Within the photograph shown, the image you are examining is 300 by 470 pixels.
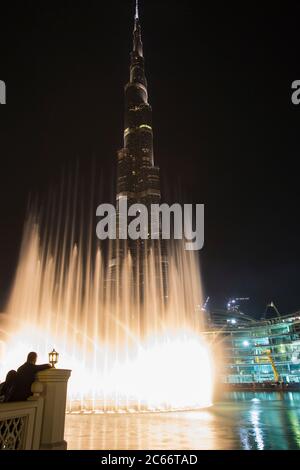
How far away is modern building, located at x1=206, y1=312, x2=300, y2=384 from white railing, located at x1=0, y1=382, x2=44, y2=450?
67.5m

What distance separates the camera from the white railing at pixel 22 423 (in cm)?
512

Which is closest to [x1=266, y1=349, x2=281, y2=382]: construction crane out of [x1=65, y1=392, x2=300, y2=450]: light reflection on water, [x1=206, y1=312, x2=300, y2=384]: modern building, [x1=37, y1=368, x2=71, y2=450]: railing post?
[x1=206, y1=312, x2=300, y2=384]: modern building

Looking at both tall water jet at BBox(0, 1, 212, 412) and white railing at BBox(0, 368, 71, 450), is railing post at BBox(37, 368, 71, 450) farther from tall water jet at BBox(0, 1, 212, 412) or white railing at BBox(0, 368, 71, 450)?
tall water jet at BBox(0, 1, 212, 412)

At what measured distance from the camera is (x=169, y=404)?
19.7 meters

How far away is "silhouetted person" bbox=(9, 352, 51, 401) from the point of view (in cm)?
596

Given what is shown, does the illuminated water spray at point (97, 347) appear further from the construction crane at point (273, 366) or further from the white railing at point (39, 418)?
the construction crane at point (273, 366)

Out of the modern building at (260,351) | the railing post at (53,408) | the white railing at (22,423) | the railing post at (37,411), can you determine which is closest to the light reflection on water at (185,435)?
the railing post at (53,408)

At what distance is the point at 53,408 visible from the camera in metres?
6.08

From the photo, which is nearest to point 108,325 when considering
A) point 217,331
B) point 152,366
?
point 152,366

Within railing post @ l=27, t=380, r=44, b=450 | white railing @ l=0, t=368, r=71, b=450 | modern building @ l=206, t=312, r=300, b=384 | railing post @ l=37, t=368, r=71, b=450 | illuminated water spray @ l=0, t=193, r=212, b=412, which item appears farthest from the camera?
modern building @ l=206, t=312, r=300, b=384

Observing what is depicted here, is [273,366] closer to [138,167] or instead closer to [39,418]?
[39,418]

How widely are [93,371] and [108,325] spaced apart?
22.0ft

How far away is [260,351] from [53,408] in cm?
7323

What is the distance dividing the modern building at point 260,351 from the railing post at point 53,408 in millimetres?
67027
